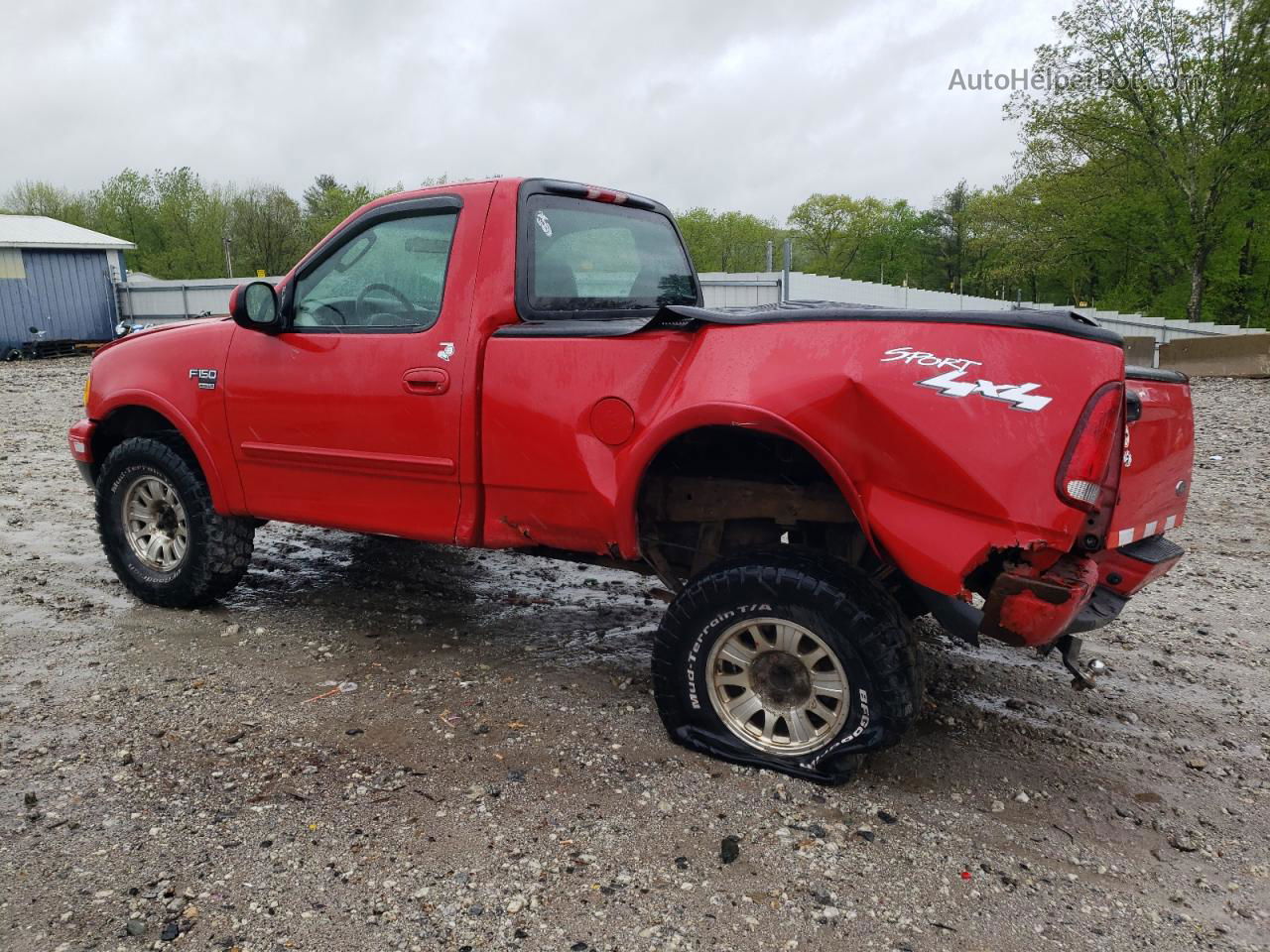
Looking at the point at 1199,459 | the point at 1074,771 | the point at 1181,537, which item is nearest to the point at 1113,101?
the point at 1199,459

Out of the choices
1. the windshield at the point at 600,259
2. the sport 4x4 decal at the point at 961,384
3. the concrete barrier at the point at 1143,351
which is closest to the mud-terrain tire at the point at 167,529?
the windshield at the point at 600,259

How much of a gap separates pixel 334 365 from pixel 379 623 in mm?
1442

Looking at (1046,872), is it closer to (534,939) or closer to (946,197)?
(534,939)

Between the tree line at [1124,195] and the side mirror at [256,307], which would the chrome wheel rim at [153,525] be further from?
the tree line at [1124,195]

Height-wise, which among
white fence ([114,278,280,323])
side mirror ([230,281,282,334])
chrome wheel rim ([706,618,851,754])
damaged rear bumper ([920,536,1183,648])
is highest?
white fence ([114,278,280,323])

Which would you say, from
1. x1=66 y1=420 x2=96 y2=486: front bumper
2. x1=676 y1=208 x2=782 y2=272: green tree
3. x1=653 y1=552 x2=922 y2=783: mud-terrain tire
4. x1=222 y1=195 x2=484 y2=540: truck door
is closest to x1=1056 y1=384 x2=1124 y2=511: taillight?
x1=653 y1=552 x2=922 y2=783: mud-terrain tire

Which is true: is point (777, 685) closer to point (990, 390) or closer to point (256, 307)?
point (990, 390)

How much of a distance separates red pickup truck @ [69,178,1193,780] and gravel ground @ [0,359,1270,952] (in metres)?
0.37

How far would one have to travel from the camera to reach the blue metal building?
26.4 metres

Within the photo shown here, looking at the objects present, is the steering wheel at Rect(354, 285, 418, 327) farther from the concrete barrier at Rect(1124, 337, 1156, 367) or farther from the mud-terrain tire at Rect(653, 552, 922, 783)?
the concrete barrier at Rect(1124, 337, 1156, 367)

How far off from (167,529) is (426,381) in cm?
213

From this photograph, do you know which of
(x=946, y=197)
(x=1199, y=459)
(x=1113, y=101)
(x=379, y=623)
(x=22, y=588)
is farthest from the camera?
(x=946, y=197)

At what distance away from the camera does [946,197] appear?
6538 cm

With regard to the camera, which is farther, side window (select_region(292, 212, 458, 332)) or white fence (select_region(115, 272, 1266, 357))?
white fence (select_region(115, 272, 1266, 357))
